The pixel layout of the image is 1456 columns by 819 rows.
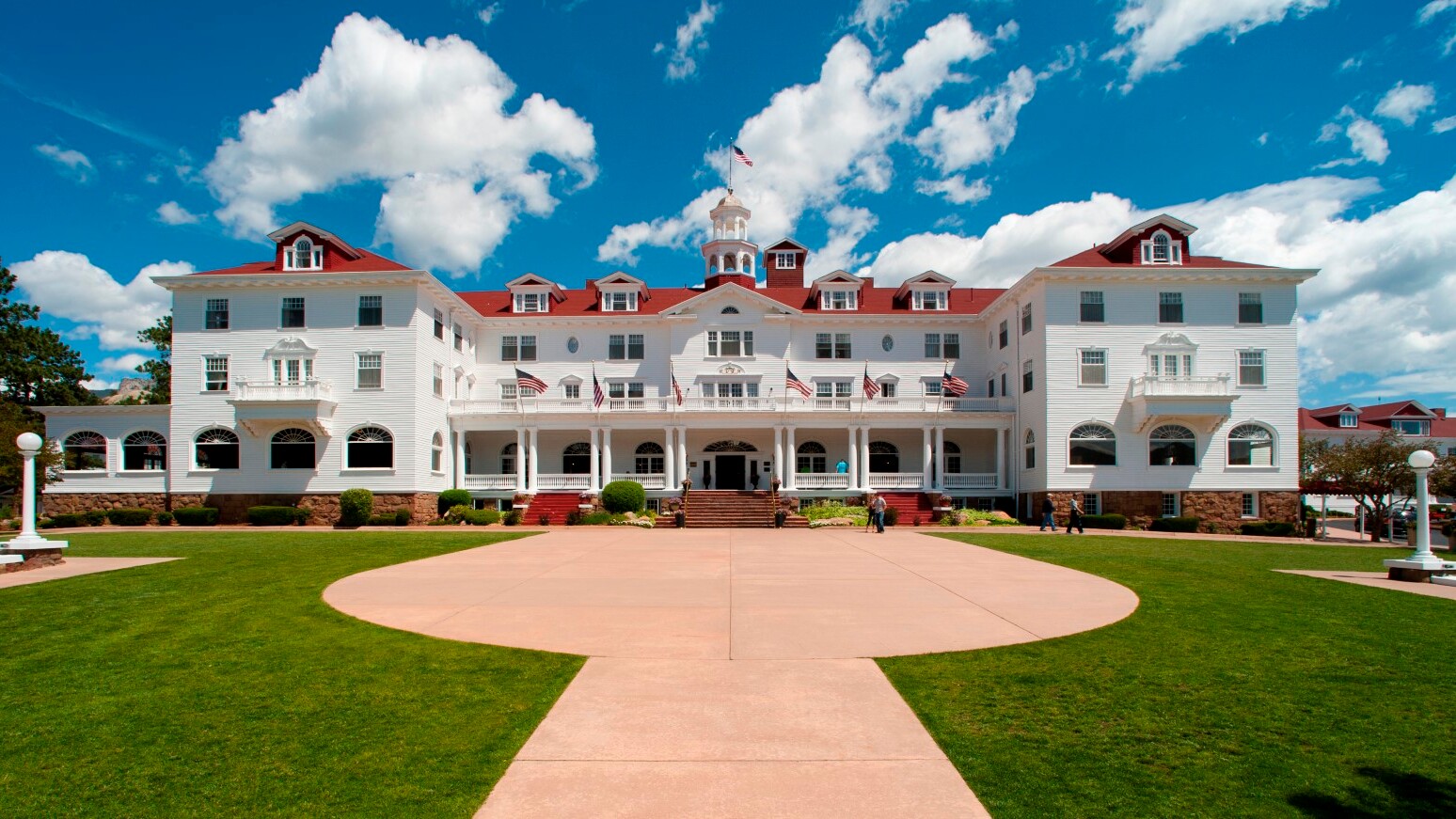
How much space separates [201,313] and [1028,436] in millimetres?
39743

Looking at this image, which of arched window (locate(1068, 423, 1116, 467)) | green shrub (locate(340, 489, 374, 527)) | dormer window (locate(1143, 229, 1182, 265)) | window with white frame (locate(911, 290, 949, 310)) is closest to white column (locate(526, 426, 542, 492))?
green shrub (locate(340, 489, 374, 527))

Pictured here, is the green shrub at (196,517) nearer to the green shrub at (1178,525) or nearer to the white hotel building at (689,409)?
the white hotel building at (689,409)

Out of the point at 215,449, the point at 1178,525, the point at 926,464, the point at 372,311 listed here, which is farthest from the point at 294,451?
the point at 1178,525

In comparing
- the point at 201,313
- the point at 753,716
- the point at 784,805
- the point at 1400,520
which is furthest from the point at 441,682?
the point at 1400,520

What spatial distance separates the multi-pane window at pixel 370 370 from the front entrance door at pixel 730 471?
57.5 feet

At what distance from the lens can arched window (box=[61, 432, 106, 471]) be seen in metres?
38.7

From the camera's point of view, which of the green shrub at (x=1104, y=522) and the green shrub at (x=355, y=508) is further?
the green shrub at (x=1104, y=522)

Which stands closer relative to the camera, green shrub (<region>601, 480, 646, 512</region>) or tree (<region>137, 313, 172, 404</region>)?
green shrub (<region>601, 480, 646, 512</region>)

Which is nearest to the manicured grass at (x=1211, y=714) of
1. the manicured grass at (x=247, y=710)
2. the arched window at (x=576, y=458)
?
the manicured grass at (x=247, y=710)

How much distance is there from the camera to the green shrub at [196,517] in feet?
118

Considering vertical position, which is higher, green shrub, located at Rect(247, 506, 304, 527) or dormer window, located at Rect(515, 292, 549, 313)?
dormer window, located at Rect(515, 292, 549, 313)

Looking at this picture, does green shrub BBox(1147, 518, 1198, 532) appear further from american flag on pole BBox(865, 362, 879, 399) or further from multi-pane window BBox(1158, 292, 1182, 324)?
american flag on pole BBox(865, 362, 879, 399)

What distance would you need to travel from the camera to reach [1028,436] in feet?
132

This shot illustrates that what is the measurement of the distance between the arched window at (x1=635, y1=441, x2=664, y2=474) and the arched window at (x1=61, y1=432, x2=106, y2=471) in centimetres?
2530
